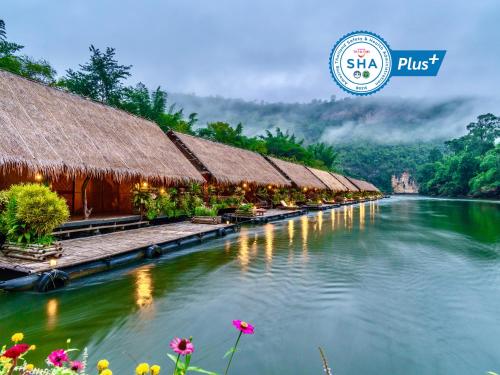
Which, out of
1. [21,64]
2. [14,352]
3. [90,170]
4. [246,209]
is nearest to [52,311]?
[14,352]

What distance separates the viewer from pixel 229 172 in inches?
784

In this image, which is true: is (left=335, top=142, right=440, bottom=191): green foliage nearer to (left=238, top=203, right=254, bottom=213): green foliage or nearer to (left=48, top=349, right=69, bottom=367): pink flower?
(left=238, top=203, right=254, bottom=213): green foliage

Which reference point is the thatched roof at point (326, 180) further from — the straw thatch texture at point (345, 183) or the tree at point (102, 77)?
the tree at point (102, 77)

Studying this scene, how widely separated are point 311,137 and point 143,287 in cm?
15436

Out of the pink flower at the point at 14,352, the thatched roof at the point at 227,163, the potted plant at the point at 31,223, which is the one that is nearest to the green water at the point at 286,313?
the potted plant at the point at 31,223

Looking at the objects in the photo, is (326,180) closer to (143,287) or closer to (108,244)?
(108,244)

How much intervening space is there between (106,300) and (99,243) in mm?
3611

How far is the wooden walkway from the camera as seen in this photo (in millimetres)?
6391

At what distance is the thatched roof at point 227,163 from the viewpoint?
735 inches

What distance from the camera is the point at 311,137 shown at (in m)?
155

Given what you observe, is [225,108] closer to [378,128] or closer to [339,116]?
[339,116]

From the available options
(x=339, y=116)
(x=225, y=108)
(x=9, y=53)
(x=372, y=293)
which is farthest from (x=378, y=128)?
(x=372, y=293)

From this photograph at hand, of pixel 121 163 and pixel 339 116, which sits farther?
pixel 339 116

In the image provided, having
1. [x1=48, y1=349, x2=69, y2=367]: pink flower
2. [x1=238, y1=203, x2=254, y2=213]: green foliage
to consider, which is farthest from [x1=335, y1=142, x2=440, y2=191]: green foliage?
[x1=48, y1=349, x2=69, y2=367]: pink flower
